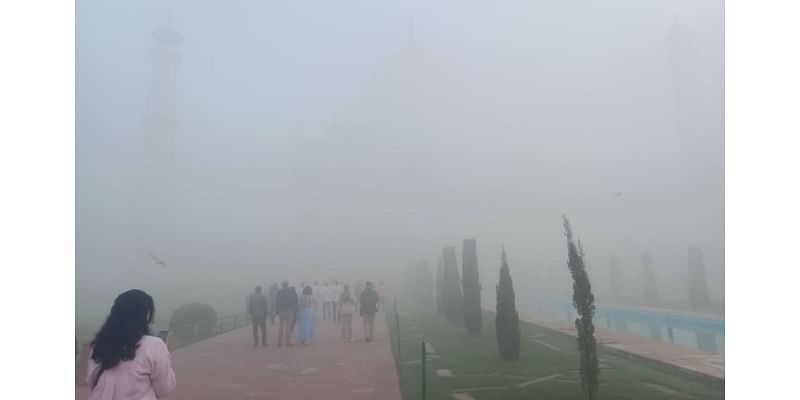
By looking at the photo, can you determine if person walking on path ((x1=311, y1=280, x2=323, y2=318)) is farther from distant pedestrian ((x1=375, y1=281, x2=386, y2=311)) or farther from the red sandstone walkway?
distant pedestrian ((x1=375, y1=281, x2=386, y2=311))

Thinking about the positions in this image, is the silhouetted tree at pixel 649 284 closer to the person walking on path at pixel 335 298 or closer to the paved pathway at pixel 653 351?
the paved pathway at pixel 653 351

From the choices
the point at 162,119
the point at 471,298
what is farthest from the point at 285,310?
the point at 162,119

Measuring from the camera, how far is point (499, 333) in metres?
4.51

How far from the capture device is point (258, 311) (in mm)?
4500

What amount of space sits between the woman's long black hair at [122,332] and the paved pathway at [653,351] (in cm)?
286

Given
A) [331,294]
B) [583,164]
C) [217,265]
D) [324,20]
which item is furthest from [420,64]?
[217,265]

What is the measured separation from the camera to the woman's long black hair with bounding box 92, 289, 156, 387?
8.66 feet

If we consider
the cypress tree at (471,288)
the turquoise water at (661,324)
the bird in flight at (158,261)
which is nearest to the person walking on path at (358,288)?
the cypress tree at (471,288)

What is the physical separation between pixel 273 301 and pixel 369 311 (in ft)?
2.55

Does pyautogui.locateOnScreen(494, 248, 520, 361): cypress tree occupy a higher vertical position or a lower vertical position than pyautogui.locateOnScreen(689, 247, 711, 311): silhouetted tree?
lower

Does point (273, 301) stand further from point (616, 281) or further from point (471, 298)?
point (616, 281)

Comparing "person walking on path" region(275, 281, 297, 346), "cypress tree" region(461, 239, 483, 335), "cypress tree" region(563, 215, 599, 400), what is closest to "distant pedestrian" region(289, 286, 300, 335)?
"person walking on path" region(275, 281, 297, 346)

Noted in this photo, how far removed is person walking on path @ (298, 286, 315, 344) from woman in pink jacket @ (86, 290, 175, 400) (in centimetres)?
178

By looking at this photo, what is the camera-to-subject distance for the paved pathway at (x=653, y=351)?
14.1ft
